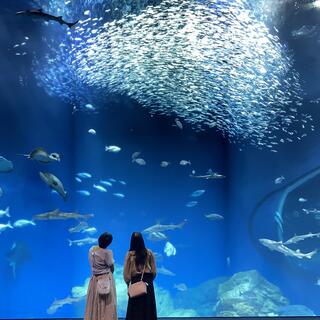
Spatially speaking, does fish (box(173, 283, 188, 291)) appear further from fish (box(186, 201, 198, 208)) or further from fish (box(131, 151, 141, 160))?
fish (box(131, 151, 141, 160))

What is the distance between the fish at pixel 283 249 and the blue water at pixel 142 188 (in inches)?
3.8

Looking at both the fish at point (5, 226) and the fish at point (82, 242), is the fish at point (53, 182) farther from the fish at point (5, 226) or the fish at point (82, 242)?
the fish at point (5, 226)

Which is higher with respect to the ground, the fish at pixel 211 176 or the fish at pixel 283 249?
the fish at pixel 211 176

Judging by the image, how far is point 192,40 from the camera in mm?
8625

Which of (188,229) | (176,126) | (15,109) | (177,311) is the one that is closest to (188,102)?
(176,126)

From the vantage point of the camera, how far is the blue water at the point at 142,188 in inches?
319

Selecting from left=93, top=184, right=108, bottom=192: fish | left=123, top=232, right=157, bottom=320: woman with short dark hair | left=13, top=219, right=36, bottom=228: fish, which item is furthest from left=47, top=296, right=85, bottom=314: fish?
left=123, top=232, right=157, bottom=320: woman with short dark hair

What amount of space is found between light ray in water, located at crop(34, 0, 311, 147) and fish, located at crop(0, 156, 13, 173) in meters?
1.65

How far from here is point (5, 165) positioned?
800cm

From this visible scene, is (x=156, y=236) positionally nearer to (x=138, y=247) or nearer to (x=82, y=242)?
(x=82, y=242)

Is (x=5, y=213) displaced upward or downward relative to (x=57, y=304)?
upward

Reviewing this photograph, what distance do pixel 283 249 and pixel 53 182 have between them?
4.93 m

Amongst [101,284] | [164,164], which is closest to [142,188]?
[164,164]

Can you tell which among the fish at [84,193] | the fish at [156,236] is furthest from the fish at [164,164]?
the fish at [84,193]
